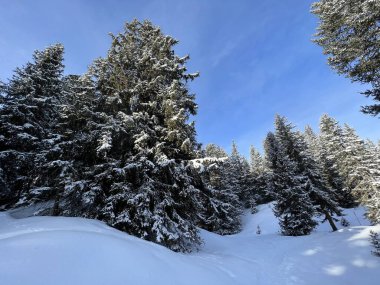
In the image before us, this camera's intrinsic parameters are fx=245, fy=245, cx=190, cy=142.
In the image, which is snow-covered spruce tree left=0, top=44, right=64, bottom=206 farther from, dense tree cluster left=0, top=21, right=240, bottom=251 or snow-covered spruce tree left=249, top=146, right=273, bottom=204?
snow-covered spruce tree left=249, top=146, right=273, bottom=204

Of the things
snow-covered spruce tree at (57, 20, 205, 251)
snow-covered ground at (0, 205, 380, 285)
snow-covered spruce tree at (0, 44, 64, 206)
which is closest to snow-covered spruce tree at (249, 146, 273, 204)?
snow-covered ground at (0, 205, 380, 285)

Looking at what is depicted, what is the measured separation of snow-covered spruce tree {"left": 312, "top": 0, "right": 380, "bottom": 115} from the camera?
10.6 m

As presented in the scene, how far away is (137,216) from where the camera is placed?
11531 mm

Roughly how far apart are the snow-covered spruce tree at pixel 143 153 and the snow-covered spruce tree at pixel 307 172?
18.4 m

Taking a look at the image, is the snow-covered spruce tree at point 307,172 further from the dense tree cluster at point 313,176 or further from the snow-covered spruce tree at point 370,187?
the snow-covered spruce tree at point 370,187

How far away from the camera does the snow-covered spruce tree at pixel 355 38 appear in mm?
10562

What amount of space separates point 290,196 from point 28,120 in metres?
25.1

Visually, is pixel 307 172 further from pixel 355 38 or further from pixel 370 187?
pixel 355 38

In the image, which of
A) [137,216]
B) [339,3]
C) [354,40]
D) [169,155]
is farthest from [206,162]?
[339,3]

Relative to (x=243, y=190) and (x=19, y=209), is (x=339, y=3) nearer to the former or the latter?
(x=19, y=209)

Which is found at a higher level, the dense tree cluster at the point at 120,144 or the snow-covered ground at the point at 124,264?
the dense tree cluster at the point at 120,144

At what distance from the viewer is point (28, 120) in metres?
16.9

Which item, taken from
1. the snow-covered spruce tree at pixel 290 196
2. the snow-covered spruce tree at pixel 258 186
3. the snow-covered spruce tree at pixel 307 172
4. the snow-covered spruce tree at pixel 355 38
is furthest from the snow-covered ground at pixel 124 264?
the snow-covered spruce tree at pixel 258 186

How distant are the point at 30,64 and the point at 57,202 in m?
11.6
